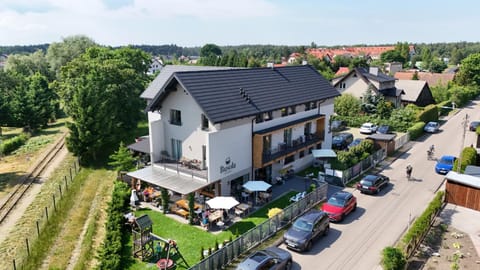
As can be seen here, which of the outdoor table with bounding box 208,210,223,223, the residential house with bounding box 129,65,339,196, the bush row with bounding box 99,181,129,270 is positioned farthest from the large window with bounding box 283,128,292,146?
the bush row with bounding box 99,181,129,270

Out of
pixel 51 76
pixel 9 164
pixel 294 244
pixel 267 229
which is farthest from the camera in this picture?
pixel 51 76

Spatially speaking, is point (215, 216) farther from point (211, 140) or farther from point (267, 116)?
point (267, 116)

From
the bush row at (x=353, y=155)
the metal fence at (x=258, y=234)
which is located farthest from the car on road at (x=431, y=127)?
the metal fence at (x=258, y=234)

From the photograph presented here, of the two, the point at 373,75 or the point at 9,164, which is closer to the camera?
the point at 9,164

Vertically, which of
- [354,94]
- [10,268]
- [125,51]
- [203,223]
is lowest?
[10,268]

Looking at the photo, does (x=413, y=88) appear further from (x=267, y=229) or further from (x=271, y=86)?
(x=267, y=229)

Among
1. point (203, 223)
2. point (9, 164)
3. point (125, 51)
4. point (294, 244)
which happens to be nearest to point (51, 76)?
point (125, 51)

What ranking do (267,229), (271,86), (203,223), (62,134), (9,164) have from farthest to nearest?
(62,134) < (9,164) < (271,86) < (203,223) < (267,229)

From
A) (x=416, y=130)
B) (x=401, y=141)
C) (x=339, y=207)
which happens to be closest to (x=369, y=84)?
(x=416, y=130)
